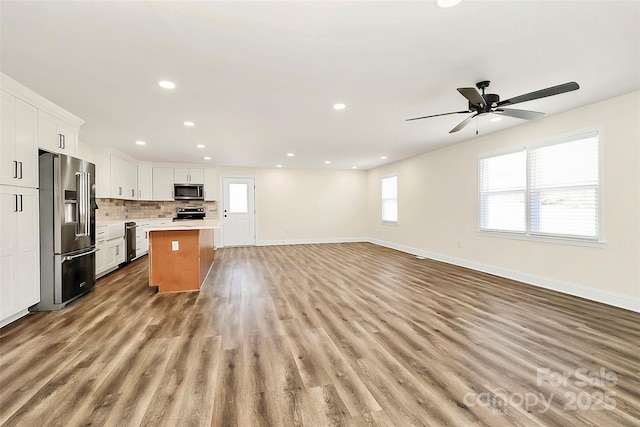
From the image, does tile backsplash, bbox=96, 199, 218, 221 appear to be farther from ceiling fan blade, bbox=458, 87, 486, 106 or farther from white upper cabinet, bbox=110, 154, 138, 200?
ceiling fan blade, bbox=458, 87, 486, 106

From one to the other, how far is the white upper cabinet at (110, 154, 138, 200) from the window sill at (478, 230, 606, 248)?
7.39 meters

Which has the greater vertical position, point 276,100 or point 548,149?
point 276,100

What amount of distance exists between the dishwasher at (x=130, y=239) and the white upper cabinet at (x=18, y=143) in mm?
2757

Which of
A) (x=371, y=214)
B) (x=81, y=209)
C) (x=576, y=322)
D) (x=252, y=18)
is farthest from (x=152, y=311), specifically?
(x=371, y=214)

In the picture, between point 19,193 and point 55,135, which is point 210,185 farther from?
point 19,193

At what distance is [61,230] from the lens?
3.19m

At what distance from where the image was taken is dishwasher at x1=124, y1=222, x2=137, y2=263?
5617 mm

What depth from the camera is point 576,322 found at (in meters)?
2.81

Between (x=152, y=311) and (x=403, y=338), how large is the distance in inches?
109

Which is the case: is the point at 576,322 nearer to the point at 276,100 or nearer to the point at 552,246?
the point at 552,246

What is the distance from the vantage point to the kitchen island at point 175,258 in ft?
12.8

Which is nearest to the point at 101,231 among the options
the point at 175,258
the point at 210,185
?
the point at 175,258

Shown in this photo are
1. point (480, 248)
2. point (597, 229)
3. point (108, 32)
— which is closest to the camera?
point (108, 32)

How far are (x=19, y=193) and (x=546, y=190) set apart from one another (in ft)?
21.3
